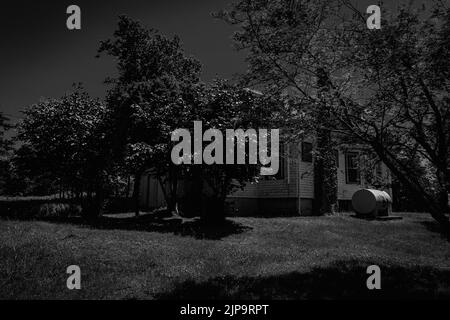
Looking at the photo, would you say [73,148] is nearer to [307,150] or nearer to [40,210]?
[40,210]

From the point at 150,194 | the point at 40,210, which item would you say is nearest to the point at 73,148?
the point at 40,210

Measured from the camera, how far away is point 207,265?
991 cm

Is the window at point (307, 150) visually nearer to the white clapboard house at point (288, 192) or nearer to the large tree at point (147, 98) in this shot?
the white clapboard house at point (288, 192)

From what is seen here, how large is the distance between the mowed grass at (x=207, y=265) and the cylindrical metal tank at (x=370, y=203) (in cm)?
831

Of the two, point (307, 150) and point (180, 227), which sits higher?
point (307, 150)

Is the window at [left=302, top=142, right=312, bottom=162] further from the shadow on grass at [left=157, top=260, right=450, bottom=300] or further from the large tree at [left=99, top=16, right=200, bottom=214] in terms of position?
the large tree at [left=99, top=16, right=200, bottom=214]

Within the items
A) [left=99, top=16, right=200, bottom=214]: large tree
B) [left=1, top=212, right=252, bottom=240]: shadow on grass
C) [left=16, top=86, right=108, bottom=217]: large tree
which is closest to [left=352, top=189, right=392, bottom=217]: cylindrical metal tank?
[left=1, top=212, right=252, bottom=240]: shadow on grass

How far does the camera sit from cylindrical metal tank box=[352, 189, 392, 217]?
79.6 feet

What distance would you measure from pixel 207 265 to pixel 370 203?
58.1ft

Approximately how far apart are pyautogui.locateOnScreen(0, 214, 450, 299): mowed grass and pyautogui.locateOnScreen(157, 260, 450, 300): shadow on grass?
22 mm

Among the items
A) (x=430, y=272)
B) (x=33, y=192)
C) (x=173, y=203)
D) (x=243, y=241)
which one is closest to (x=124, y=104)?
(x=173, y=203)

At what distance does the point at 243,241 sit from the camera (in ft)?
47.0

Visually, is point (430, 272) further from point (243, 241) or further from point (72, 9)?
point (72, 9)

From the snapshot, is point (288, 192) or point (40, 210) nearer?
point (40, 210)
